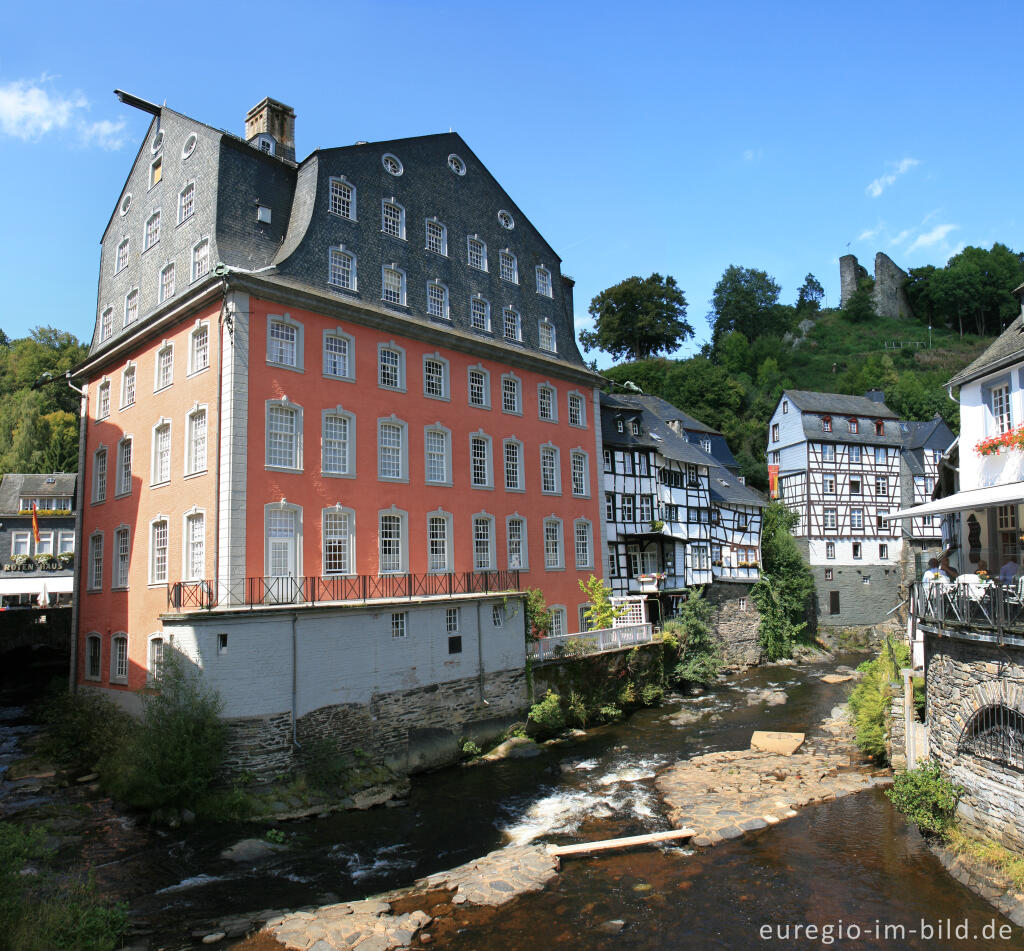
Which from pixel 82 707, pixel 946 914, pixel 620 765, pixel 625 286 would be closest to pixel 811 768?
pixel 620 765

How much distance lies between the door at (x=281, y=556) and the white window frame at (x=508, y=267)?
14177 millimetres

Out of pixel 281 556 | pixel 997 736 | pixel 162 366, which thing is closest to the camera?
pixel 997 736

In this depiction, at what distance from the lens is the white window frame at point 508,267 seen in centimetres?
3053

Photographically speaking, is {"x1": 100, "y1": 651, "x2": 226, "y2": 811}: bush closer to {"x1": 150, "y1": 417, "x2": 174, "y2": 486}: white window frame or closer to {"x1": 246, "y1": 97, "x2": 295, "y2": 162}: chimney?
{"x1": 150, "y1": 417, "x2": 174, "y2": 486}: white window frame

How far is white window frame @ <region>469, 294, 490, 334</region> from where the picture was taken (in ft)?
93.5

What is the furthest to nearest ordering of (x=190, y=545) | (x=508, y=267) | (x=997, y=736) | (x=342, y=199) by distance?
(x=508, y=267), (x=342, y=199), (x=190, y=545), (x=997, y=736)

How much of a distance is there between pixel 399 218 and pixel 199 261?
22.9 ft

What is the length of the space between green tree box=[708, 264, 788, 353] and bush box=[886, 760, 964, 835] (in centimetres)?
7260

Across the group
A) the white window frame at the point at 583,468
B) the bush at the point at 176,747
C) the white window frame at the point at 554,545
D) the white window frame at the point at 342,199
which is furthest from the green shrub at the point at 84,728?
the white window frame at the point at 583,468

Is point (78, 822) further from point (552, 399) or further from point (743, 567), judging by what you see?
point (743, 567)

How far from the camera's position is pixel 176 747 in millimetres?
16844

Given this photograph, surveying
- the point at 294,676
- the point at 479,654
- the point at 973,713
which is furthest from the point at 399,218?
the point at 973,713

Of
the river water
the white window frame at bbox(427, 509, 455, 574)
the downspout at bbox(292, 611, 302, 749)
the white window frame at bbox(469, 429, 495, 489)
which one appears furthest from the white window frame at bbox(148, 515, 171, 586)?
the white window frame at bbox(469, 429, 495, 489)

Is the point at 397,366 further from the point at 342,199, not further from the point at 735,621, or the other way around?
the point at 735,621
